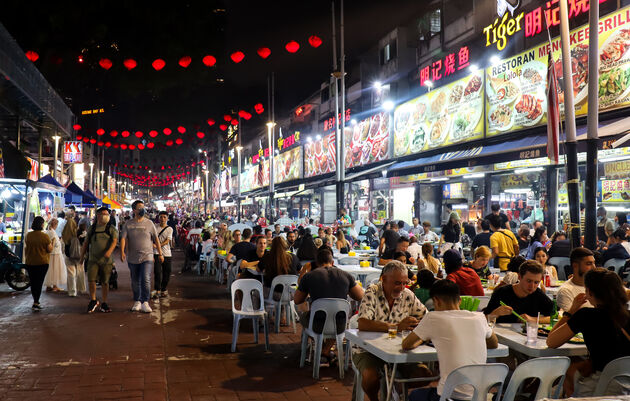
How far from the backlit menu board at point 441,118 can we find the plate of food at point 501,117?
1.87 feet

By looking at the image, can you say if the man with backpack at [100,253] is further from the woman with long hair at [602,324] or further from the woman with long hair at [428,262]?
the woman with long hair at [602,324]

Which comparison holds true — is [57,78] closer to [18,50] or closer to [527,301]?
[18,50]

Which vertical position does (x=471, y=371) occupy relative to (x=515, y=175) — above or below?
below

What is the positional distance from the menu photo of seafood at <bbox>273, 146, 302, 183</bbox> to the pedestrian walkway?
30.2 m

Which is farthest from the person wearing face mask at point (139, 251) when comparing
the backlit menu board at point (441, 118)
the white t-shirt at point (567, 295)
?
the backlit menu board at point (441, 118)

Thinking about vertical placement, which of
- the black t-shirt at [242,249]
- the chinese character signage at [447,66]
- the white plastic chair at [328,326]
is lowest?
the white plastic chair at [328,326]

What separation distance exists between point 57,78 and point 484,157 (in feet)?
91.3

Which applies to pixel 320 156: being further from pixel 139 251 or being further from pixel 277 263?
pixel 277 263

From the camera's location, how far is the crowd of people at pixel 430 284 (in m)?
3.94

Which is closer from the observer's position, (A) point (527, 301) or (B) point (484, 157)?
(A) point (527, 301)

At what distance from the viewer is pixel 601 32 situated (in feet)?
44.6

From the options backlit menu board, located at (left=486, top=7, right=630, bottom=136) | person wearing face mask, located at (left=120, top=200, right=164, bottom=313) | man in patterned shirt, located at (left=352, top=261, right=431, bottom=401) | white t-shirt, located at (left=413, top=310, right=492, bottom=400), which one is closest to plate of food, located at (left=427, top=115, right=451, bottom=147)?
backlit menu board, located at (left=486, top=7, right=630, bottom=136)

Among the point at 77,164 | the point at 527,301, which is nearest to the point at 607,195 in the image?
the point at 527,301

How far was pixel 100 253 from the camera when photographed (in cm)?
1012
